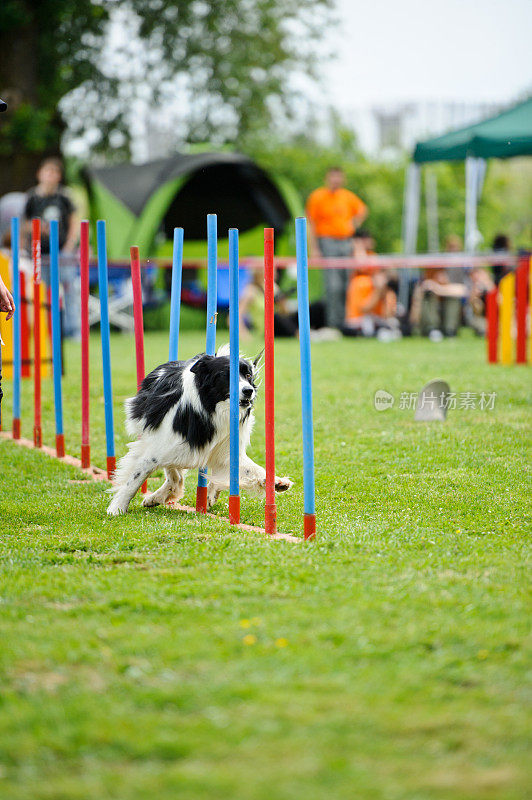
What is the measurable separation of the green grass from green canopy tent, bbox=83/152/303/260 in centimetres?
1243

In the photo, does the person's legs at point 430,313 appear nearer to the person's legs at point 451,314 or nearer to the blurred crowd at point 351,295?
the blurred crowd at point 351,295

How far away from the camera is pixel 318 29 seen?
24.5 m

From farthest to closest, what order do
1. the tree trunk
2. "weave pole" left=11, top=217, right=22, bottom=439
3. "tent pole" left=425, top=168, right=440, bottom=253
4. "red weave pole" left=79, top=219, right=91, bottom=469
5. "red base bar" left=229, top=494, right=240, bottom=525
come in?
"tent pole" left=425, top=168, right=440, bottom=253 < the tree trunk < "weave pole" left=11, top=217, right=22, bottom=439 < "red weave pole" left=79, top=219, right=91, bottom=469 < "red base bar" left=229, top=494, right=240, bottom=525

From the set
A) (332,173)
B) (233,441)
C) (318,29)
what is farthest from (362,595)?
(318,29)

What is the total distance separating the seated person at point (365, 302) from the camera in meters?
16.4

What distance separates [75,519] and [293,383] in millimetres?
5175

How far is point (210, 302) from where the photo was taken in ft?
16.5

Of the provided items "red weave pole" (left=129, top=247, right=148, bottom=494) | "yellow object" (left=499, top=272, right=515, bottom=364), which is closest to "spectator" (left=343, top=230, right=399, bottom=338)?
"yellow object" (left=499, top=272, right=515, bottom=364)

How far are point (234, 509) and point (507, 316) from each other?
7296 millimetres

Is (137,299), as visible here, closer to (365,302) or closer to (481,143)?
(481,143)

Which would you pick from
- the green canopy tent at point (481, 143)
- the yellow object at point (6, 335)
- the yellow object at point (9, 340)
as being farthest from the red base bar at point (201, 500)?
the green canopy tent at point (481, 143)

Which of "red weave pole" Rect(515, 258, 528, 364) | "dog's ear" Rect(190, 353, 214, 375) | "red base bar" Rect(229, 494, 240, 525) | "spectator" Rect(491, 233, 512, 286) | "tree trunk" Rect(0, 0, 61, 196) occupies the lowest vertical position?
"red base bar" Rect(229, 494, 240, 525)

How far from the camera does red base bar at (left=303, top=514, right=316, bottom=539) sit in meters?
4.46

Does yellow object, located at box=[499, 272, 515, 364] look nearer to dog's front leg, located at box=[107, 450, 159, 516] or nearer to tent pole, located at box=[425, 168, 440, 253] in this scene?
dog's front leg, located at box=[107, 450, 159, 516]
